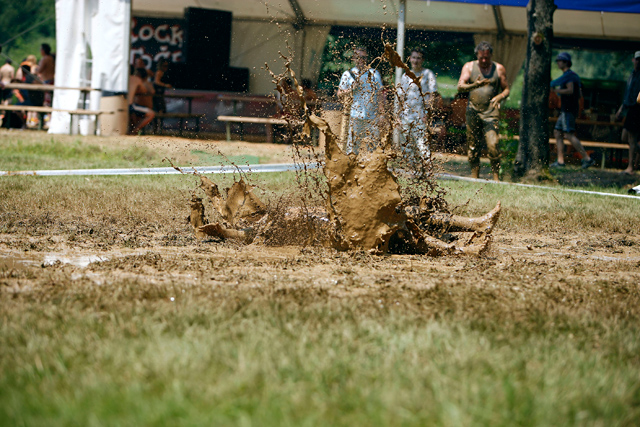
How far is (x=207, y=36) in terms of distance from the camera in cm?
1783

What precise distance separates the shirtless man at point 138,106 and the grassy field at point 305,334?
10.4 m

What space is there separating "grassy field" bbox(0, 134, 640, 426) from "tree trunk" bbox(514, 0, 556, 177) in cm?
583

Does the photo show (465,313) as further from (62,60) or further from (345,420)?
(62,60)

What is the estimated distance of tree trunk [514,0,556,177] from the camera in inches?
454

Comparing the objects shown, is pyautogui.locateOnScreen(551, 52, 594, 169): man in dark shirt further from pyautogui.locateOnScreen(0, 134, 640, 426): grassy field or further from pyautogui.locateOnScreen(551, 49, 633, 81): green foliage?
pyautogui.locateOnScreen(551, 49, 633, 81): green foliage

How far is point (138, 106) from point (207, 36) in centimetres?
288

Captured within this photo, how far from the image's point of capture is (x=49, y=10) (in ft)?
107

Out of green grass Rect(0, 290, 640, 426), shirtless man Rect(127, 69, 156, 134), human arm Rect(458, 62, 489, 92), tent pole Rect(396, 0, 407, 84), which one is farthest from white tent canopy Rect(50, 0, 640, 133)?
green grass Rect(0, 290, 640, 426)

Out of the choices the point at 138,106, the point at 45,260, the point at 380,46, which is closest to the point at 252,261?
the point at 45,260

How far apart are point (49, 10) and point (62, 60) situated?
18.6m

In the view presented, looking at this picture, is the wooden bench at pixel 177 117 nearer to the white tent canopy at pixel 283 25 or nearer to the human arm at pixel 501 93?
the white tent canopy at pixel 283 25

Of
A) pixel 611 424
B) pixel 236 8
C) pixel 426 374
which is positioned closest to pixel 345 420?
pixel 426 374

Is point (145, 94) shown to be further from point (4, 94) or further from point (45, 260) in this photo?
point (45, 260)

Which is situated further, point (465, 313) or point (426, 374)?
point (465, 313)
